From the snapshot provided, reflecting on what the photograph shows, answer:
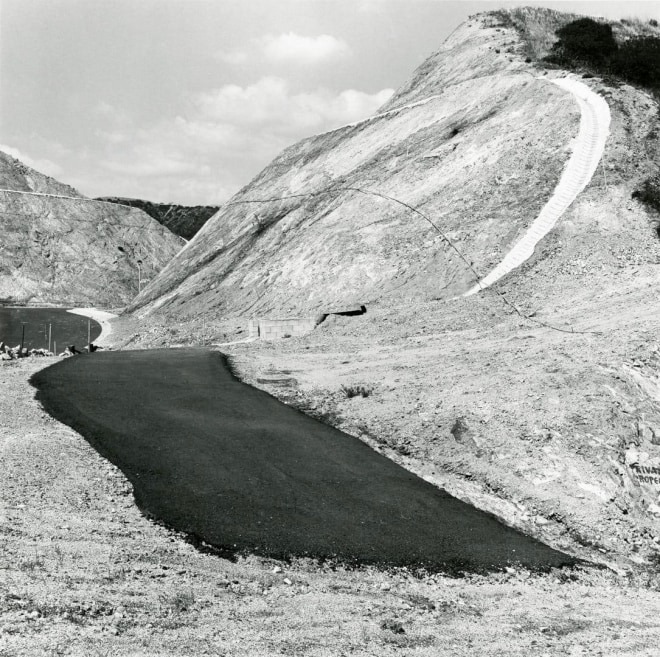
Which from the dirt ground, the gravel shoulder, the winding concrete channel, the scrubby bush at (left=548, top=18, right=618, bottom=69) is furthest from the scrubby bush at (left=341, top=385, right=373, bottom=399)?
the scrubby bush at (left=548, top=18, right=618, bottom=69)

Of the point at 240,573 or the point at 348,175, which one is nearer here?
the point at 240,573

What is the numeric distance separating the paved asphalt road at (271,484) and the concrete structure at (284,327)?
7.92 meters

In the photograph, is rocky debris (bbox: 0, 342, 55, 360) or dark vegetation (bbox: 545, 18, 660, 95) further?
dark vegetation (bbox: 545, 18, 660, 95)

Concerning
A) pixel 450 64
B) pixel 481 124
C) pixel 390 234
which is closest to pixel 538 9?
pixel 450 64

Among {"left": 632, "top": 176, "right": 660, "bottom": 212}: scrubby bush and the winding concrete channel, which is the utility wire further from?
{"left": 632, "top": 176, "right": 660, "bottom": 212}: scrubby bush

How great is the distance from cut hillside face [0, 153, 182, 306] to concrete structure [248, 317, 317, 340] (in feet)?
168

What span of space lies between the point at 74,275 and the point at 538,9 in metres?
52.6

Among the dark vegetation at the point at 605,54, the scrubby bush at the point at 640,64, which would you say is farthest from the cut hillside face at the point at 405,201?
the scrubby bush at the point at 640,64

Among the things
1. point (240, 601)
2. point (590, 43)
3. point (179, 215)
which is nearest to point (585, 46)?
point (590, 43)

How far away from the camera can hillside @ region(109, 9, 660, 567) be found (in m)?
9.27

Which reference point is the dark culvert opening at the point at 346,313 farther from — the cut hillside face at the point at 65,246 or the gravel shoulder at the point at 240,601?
the cut hillside face at the point at 65,246

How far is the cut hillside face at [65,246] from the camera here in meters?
67.5

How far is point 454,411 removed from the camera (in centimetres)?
1074

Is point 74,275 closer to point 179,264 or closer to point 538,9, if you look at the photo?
point 179,264
